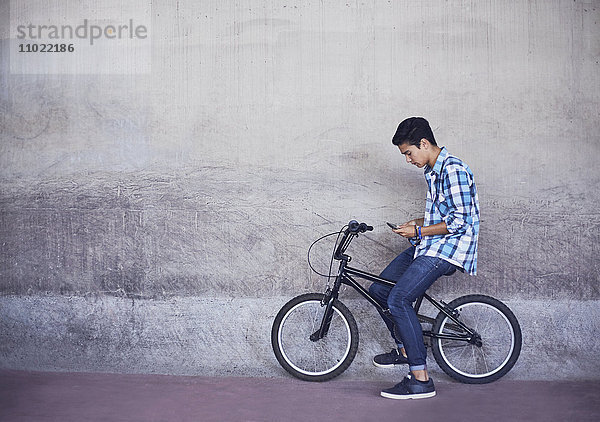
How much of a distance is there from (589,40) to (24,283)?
5968mm

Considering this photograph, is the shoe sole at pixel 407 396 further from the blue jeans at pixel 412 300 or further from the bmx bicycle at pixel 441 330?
the bmx bicycle at pixel 441 330

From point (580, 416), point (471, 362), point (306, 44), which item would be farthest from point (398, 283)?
point (306, 44)

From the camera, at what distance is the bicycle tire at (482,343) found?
5.89 m

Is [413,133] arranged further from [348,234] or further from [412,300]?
[412,300]

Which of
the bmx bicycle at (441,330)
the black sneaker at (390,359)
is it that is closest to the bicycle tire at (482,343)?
the bmx bicycle at (441,330)

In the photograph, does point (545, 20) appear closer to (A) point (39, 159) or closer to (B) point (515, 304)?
(B) point (515, 304)

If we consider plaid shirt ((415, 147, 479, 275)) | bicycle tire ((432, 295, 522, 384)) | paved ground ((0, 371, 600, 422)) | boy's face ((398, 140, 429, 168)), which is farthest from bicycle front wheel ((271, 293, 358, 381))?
boy's face ((398, 140, 429, 168))

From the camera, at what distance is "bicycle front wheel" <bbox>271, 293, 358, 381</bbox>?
5934mm

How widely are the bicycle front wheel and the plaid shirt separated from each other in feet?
3.15

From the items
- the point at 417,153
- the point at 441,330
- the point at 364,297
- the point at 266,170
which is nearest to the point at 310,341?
the point at 364,297

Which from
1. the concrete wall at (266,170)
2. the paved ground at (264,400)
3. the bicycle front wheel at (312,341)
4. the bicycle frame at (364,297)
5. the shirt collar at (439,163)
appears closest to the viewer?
the paved ground at (264,400)

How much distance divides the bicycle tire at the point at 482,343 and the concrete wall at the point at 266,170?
0.43 metres

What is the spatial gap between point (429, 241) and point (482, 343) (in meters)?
1.09

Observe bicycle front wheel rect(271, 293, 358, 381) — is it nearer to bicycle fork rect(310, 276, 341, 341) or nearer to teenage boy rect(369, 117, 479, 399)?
bicycle fork rect(310, 276, 341, 341)
